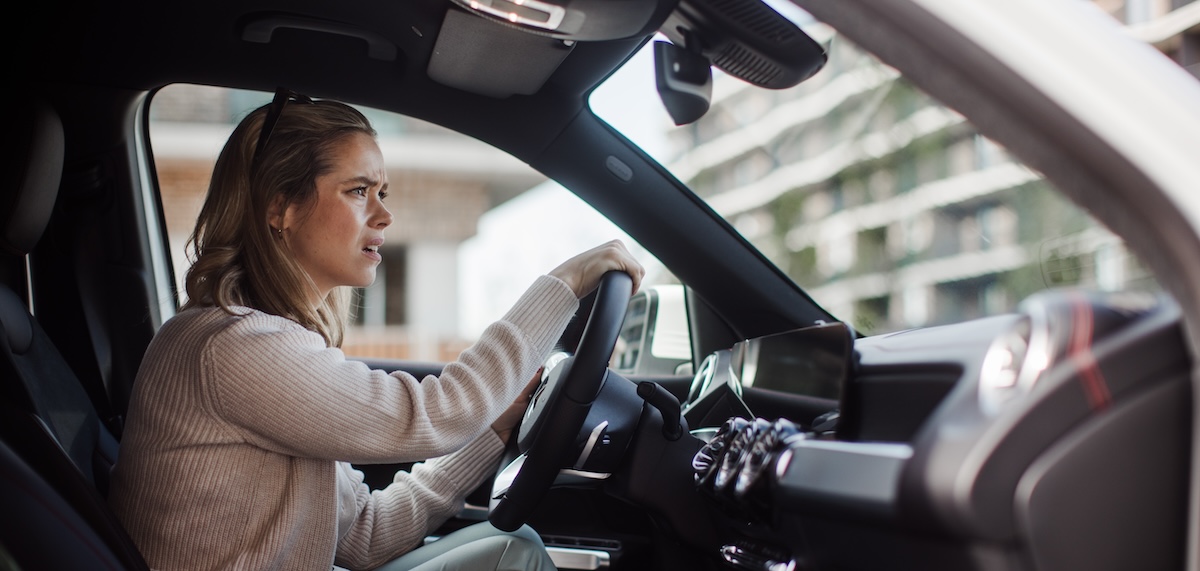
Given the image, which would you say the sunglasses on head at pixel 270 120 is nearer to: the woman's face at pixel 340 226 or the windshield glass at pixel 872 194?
the woman's face at pixel 340 226

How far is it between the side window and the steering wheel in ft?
0.51

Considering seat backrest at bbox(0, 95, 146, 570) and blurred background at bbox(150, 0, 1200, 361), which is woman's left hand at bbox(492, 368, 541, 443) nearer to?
blurred background at bbox(150, 0, 1200, 361)

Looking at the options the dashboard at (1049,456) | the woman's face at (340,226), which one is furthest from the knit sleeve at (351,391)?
the dashboard at (1049,456)

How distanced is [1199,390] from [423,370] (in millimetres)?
1891

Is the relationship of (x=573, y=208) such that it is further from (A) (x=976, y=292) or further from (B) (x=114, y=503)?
(A) (x=976, y=292)

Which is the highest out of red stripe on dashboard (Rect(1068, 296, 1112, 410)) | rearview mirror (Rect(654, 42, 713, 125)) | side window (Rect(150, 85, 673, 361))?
rearview mirror (Rect(654, 42, 713, 125))

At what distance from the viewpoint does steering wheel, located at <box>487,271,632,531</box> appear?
1.44m

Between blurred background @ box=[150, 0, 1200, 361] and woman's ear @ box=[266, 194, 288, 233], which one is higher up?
Result: blurred background @ box=[150, 0, 1200, 361]

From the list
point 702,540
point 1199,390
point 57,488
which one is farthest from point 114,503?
point 1199,390

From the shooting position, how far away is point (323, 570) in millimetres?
1480

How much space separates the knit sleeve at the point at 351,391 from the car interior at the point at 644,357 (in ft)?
0.30

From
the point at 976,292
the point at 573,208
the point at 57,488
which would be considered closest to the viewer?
the point at 976,292

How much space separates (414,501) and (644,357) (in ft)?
2.31

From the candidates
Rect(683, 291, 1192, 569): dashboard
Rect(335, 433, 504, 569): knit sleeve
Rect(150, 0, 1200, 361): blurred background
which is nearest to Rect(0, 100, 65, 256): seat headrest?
Rect(150, 0, 1200, 361): blurred background
